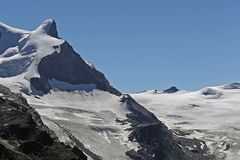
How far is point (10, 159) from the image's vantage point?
603 feet

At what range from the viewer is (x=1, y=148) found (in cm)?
18588

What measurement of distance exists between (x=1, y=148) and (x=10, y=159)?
14.1 ft

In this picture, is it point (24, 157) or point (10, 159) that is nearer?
point (10, 159)

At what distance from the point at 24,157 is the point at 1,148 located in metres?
14.9

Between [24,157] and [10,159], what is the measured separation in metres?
15.9

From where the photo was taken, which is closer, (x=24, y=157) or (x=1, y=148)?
(x=1, y=148)

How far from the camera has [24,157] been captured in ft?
655
